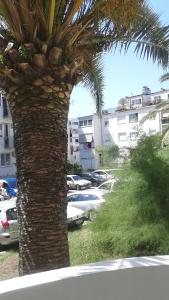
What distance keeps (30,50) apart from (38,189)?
1.70 metres

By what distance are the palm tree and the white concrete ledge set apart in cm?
193

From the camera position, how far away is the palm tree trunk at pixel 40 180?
5.47 meters

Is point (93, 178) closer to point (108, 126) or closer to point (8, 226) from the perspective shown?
point (108, 126)

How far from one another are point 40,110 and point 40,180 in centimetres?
86

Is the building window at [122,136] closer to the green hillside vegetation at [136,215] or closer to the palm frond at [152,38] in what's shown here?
the green hillside vegetation at [136,215]

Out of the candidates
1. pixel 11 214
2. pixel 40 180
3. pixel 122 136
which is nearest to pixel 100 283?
pixel 40 180

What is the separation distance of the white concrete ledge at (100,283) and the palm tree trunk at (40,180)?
1.90 m

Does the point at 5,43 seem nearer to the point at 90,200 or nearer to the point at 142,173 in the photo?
the point at 142,173

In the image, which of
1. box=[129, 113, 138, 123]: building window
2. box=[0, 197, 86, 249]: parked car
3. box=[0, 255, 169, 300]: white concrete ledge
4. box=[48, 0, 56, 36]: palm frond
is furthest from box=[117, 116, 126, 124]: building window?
box=[0, 255, 169, 300]: white concrete ledge

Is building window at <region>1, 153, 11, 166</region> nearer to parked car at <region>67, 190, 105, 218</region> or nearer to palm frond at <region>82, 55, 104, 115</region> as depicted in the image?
parked car at <region>67, 190, 105, 218</region>

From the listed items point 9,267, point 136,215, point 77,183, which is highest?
point 136,215

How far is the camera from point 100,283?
3365mm

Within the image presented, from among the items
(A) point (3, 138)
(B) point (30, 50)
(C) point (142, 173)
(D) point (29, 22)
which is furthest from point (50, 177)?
(A) point (3, 138)

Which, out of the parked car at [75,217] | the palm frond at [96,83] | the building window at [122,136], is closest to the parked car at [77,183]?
the building window at [122,136]
